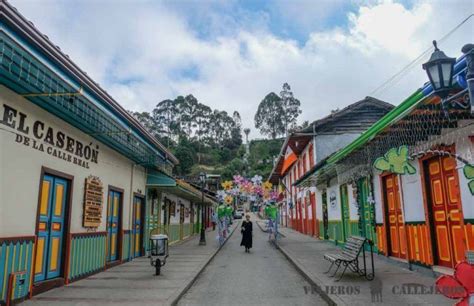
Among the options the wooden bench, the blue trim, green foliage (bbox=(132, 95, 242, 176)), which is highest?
green foliage (bbox=(132, 95, 242, 176))

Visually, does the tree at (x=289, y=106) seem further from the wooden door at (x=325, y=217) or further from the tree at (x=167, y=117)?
the wooden door at (x=325, y=217)

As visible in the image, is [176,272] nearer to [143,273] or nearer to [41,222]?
[143,273]

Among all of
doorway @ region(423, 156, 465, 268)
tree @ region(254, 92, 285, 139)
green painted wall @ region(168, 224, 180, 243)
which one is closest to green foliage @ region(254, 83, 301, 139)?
tree @ region(254, 92, 285, 139)

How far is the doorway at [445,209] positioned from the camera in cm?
663

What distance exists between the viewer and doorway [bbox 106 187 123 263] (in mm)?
9680

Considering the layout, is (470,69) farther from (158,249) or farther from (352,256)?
(158,249)

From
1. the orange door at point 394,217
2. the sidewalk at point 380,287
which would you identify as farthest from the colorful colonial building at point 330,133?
the sidewalk at point 380,287

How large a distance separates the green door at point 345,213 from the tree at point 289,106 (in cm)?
6326

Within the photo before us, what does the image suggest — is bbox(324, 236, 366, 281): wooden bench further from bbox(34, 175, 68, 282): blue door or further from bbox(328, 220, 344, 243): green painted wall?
bbox(328, 220, 344, 243): green painted wall

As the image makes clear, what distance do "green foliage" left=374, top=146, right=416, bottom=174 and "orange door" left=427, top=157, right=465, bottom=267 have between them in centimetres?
178

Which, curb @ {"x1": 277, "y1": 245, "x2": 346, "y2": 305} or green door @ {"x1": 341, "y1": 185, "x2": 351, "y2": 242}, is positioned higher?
green door @ {"x1": 341, "y1": 185, "x2": 351, "y2": 242}

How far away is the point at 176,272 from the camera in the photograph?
891 cm

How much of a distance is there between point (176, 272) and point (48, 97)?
5117mm

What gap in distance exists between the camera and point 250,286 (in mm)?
7625
